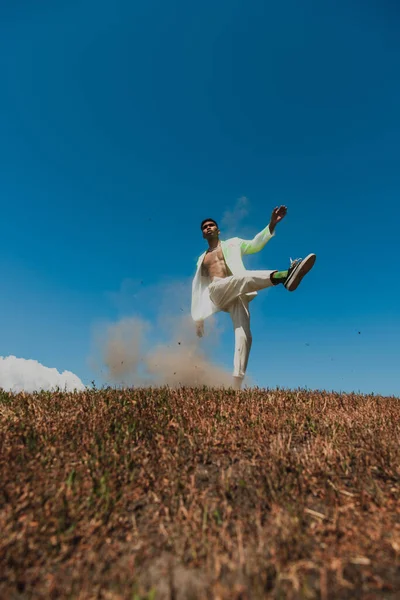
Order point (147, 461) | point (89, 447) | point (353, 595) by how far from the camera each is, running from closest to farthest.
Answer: point (353, 595) → point (147, 461) → point (89, 447)

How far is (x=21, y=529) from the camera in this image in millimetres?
2660

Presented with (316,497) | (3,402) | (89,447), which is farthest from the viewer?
(3,402)

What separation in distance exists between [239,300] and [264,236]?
1.51m

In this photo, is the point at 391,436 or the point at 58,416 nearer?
the point at 391,436

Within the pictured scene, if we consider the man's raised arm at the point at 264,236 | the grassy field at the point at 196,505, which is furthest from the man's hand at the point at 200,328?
the grassy field at the point at 196,505

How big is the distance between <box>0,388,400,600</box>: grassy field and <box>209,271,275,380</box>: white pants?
2848 mm

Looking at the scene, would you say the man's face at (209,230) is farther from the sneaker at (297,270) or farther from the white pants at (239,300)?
the sneaker at (297,270)

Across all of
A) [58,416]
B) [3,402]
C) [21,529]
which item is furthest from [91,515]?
[3,402]

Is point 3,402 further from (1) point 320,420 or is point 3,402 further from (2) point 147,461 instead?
(1) point 320,420

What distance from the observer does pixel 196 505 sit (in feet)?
9.52

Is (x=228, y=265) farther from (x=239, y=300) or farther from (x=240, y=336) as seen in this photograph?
(x=240, y=336)

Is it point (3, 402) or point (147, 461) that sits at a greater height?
point (3, 402)

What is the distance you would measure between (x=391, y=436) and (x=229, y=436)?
1.75 metres

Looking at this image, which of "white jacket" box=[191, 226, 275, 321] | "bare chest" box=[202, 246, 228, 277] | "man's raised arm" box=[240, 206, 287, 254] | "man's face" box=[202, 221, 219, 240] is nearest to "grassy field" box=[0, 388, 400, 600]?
"white jacket" box=[191, 226, 275, 321]
